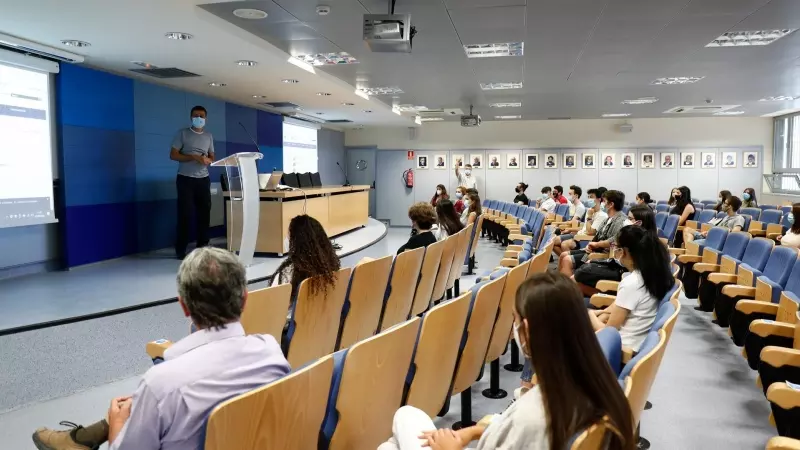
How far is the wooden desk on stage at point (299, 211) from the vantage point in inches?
305

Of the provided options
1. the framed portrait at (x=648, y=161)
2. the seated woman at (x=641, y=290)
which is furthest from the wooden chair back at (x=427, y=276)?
the framed portrait at (x=648, y=161)

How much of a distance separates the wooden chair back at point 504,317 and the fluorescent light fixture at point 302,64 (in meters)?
4.92

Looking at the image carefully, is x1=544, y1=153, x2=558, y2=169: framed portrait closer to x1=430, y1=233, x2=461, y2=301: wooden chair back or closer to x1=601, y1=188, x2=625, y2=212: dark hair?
x1=601, y1=188, x2=625, y2=212: dark hair

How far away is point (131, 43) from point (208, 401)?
228 inches

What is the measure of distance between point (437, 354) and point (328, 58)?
5668mm

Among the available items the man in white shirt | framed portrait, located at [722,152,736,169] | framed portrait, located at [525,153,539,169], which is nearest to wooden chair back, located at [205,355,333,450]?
the man in white shirt

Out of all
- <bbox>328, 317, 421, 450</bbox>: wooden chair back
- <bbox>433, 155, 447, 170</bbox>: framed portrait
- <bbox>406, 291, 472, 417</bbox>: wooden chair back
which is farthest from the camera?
<bbox>433, 155, 447, 170</bbox>: framed portrait

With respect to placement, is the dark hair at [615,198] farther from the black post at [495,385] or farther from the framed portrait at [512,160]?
the framed portrait at [512,160]

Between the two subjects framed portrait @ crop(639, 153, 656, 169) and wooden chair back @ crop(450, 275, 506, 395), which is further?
framed portrait @ crop(639, 153, 656, 169)

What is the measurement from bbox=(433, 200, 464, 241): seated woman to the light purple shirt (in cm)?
455

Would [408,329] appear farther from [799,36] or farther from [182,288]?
[799,36]

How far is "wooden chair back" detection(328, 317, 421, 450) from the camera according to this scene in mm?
1629

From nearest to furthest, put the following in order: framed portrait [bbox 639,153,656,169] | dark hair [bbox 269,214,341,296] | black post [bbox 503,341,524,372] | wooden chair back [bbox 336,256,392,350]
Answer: dark hair [bbox 269,214,341,296], wooden chair back [bbox 336,256,392,350], black post [bbox 503,341,524,372], framed portrait [bbox 639,153,656,169]

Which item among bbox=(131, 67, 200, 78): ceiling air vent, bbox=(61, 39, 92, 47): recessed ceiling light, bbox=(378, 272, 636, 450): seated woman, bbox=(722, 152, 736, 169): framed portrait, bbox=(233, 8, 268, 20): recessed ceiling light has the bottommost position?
bbox=(378, 272, 636, 450): seated woman
